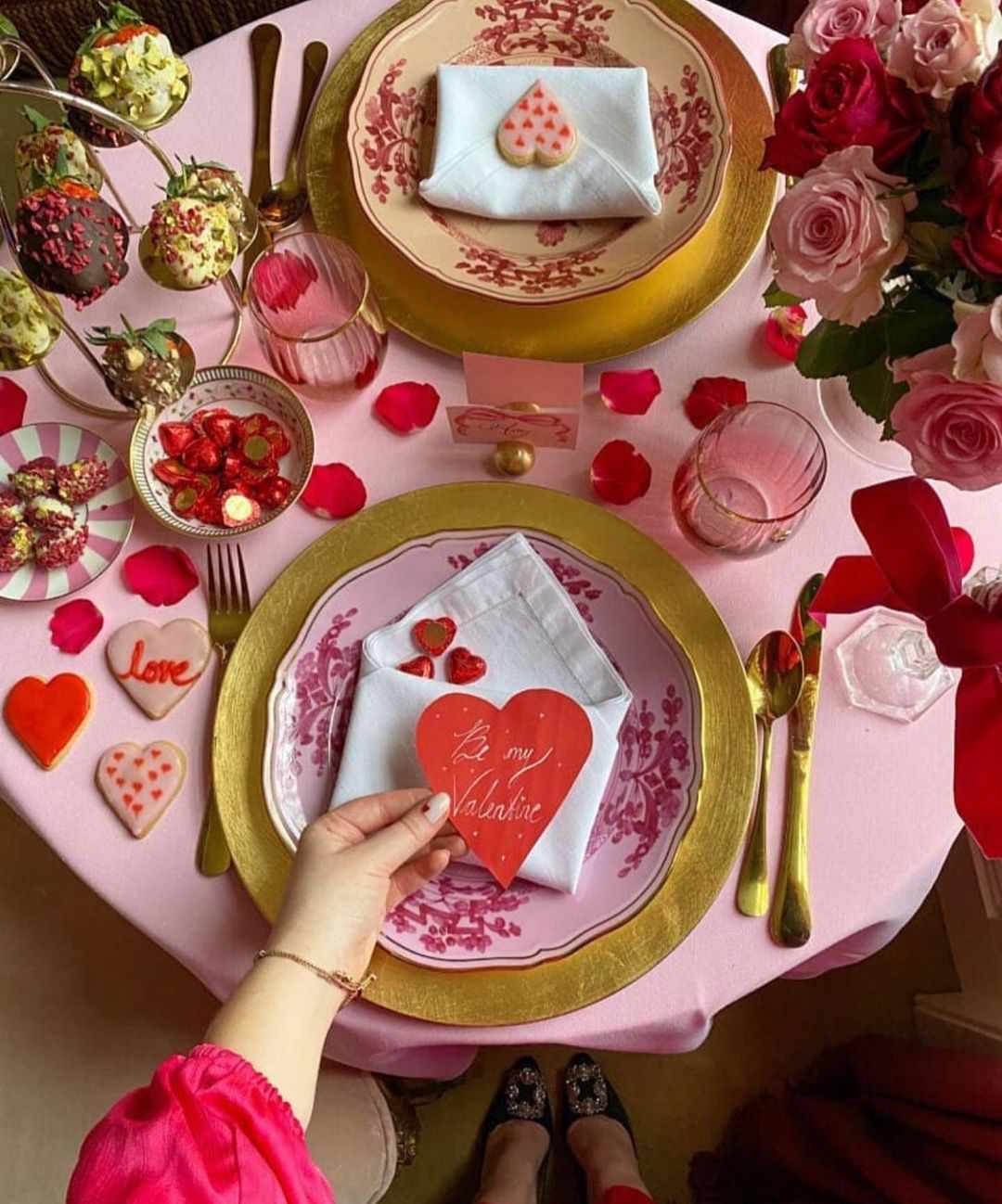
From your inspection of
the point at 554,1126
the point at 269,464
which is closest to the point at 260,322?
the point at 269,464

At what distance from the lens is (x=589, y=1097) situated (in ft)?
5.10

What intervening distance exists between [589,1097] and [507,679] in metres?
0.97

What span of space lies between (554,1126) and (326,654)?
1061 millimetres

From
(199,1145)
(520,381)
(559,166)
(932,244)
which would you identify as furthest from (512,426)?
(199,1145)

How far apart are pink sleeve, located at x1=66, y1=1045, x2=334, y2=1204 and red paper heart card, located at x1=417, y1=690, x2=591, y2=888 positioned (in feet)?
0.78

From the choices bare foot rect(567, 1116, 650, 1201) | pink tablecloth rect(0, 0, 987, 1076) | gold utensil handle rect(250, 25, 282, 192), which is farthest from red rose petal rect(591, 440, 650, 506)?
bare foot rect(567, 1116, 650, 1201)

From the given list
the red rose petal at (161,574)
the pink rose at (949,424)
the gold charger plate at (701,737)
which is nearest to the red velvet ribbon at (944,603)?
the pink rose at (949,424)

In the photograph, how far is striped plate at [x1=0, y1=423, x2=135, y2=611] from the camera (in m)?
0.92

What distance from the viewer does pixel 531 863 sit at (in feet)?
2.67

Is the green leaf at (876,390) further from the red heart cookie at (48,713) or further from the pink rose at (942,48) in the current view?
the red heart cookie at (48,713)

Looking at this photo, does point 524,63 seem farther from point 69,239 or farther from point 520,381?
point 69,239

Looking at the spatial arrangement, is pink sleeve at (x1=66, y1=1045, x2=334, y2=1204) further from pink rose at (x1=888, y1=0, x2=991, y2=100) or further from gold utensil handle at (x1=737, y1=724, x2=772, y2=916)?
pink rose at (x1=888, y1=0, x2=991, y2=100)

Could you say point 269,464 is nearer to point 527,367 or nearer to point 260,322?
point 260,322

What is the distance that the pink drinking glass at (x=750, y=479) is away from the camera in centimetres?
88
